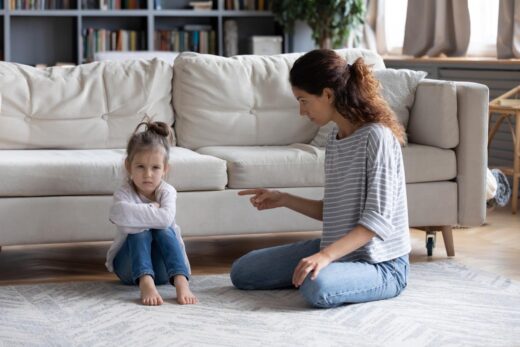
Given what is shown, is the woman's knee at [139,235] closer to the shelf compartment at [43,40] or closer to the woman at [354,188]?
the woman at [354,188]

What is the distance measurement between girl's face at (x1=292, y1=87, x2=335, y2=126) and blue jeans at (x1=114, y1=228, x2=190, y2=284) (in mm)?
659

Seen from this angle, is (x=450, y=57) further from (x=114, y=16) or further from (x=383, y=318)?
(x=383, y=318)

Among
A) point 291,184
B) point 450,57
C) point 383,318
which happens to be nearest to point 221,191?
point 291,184

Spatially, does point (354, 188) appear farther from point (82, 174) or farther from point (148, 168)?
point (82, 174)

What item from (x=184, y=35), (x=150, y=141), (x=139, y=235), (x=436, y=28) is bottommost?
(x=139, y=235)

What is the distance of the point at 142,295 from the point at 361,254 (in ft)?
2.39

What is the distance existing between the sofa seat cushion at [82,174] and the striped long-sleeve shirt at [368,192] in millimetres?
626

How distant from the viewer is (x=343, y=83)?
3.12 meters

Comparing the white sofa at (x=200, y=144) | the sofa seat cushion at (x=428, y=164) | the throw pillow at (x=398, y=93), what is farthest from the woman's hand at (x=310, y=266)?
the throw pillow at (x=398, y=93)

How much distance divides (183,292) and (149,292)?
0.36 feet

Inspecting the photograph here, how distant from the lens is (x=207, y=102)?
14.1 ft

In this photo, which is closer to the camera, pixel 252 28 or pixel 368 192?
pixel 368 192

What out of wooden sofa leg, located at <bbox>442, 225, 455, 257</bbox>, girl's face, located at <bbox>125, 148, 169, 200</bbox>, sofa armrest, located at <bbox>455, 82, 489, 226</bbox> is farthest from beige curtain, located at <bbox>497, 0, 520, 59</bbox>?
girl's face, located at <bbox>125, 148, 169, 200</bbox>

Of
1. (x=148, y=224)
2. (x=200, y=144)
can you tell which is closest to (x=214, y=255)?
(x=200, y=144)
